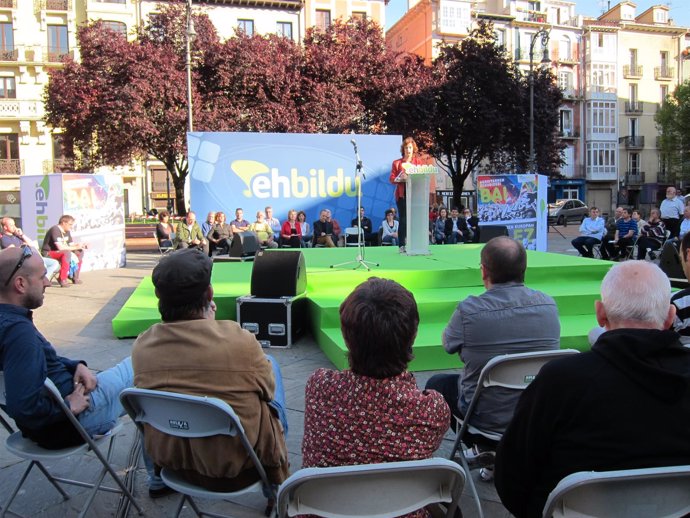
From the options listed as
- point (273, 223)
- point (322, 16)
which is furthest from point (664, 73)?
point (273, 223)

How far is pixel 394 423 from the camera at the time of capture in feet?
5.74

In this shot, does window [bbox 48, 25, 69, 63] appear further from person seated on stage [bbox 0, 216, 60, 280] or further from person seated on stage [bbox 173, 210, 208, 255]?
person seated on stage [bbox 0, 216, 60, 280]

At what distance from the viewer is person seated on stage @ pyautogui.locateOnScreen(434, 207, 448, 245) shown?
1430 centimetres

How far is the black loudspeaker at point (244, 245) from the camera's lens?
1008 centimetres

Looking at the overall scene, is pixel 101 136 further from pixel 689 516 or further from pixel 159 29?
pixel 689 516

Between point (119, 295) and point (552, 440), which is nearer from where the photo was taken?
point (552, 440)

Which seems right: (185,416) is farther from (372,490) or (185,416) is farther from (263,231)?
(263,231)

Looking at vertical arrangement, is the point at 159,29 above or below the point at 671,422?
above

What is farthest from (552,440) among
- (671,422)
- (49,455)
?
(49,455)

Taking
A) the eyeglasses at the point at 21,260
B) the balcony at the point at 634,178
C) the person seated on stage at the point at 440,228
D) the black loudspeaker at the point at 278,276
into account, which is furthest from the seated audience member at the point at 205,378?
the balcony at the point at 634,178

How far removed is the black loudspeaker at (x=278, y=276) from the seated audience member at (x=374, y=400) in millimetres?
3670

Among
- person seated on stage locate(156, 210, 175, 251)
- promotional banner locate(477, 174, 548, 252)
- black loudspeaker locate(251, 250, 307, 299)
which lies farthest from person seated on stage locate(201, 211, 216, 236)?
black loudspeaker locate(251, 250, 307, 299)

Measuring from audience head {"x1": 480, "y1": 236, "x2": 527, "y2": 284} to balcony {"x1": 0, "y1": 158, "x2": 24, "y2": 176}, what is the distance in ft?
127

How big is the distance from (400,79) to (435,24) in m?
17.7
